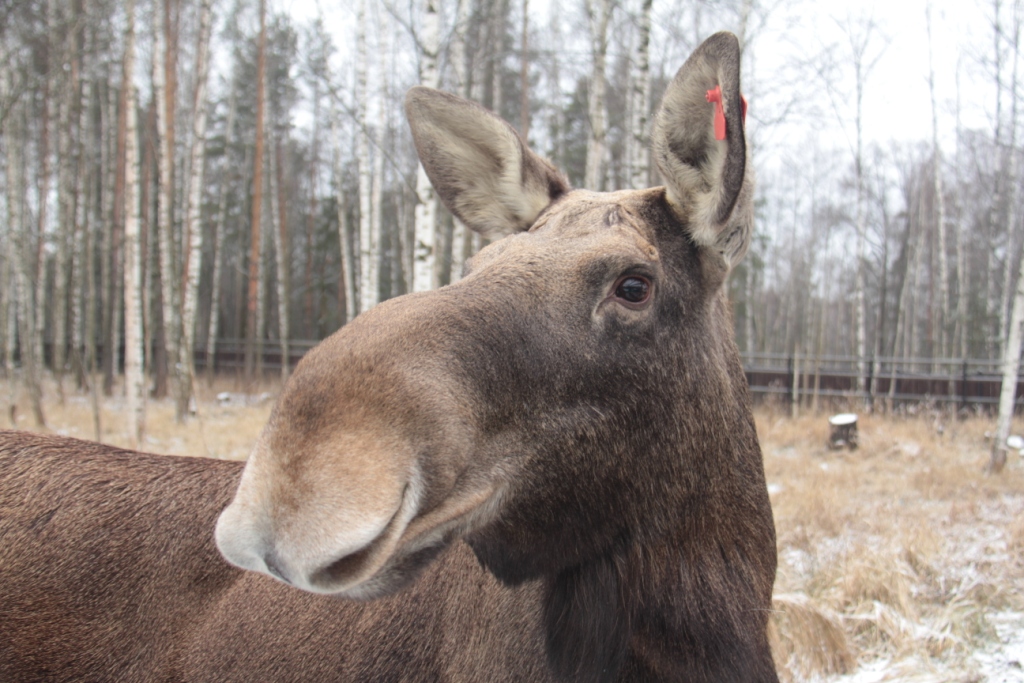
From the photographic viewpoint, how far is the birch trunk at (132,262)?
10.2 meters

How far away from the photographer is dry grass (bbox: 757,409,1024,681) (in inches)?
139

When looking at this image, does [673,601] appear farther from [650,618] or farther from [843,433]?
[843,433]

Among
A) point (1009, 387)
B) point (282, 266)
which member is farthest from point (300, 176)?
point (1009, 387)

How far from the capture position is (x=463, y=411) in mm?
1318

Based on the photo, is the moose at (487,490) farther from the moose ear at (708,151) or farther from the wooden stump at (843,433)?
the wooden stump at (843,433)

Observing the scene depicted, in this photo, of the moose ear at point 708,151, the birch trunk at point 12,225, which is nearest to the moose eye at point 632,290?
the moose ear at point 708,151

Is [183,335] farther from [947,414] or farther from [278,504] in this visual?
[947,414]

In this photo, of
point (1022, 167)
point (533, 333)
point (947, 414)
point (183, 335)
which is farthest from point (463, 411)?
point (1022, 167)

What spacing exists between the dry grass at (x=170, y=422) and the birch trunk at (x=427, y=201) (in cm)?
305

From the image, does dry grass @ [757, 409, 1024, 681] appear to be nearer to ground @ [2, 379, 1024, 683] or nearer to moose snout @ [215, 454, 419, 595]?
ground @ [2, 379, 1024, 683]

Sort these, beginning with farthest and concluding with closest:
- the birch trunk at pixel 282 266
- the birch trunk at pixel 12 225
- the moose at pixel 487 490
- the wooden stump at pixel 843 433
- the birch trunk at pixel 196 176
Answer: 1. the birch trunk at pixel 282 266
2. the birch trunk at pixel 12 225
3. the birch trunk at pixel 196 176
4. the wooden stump at pixel 843 433
5. the moose at pixel 487 490

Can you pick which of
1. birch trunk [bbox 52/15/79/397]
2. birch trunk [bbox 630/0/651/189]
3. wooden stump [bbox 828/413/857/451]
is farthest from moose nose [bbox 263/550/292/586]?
birch trunk [bbox 52/15/79/397]

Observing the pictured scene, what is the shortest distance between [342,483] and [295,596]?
139 centimetres

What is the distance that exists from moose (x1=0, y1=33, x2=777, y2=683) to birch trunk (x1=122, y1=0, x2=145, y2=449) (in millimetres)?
8702
